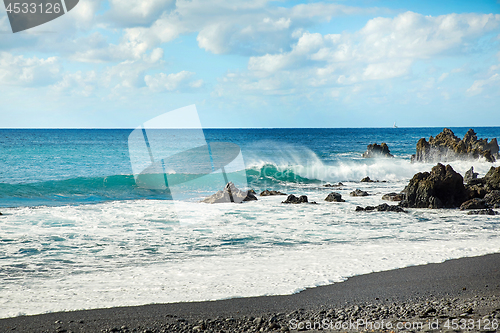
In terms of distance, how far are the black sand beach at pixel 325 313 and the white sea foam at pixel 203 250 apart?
0.26 m

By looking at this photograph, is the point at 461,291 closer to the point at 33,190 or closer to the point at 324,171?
the point at 33,190

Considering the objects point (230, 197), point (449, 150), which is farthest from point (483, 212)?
point (449, 150)

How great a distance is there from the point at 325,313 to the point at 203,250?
11.3 ft

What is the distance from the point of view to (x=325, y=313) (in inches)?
163

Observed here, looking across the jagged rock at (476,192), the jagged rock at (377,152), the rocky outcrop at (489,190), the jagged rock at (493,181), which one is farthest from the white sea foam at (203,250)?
the jagged rock at (377,152)

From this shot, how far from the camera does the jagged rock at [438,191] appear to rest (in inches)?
481

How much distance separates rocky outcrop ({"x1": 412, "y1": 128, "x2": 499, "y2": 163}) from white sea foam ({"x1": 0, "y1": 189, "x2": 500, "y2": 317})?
778 inches

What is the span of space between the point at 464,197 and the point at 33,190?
59.1ft

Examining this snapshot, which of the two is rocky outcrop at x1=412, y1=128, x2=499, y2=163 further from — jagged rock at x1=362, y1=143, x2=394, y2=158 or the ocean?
the ocean

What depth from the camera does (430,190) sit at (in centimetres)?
1230

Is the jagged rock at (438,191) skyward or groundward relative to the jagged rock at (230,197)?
groundward

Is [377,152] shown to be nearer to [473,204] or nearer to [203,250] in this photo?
[473,204]

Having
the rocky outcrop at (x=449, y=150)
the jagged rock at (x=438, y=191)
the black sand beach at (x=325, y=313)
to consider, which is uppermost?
the black sand beach at (x=325, y=313)

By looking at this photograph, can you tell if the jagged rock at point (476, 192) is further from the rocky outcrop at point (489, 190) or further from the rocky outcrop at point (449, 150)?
the rocky outcrop at point (449, 150)
